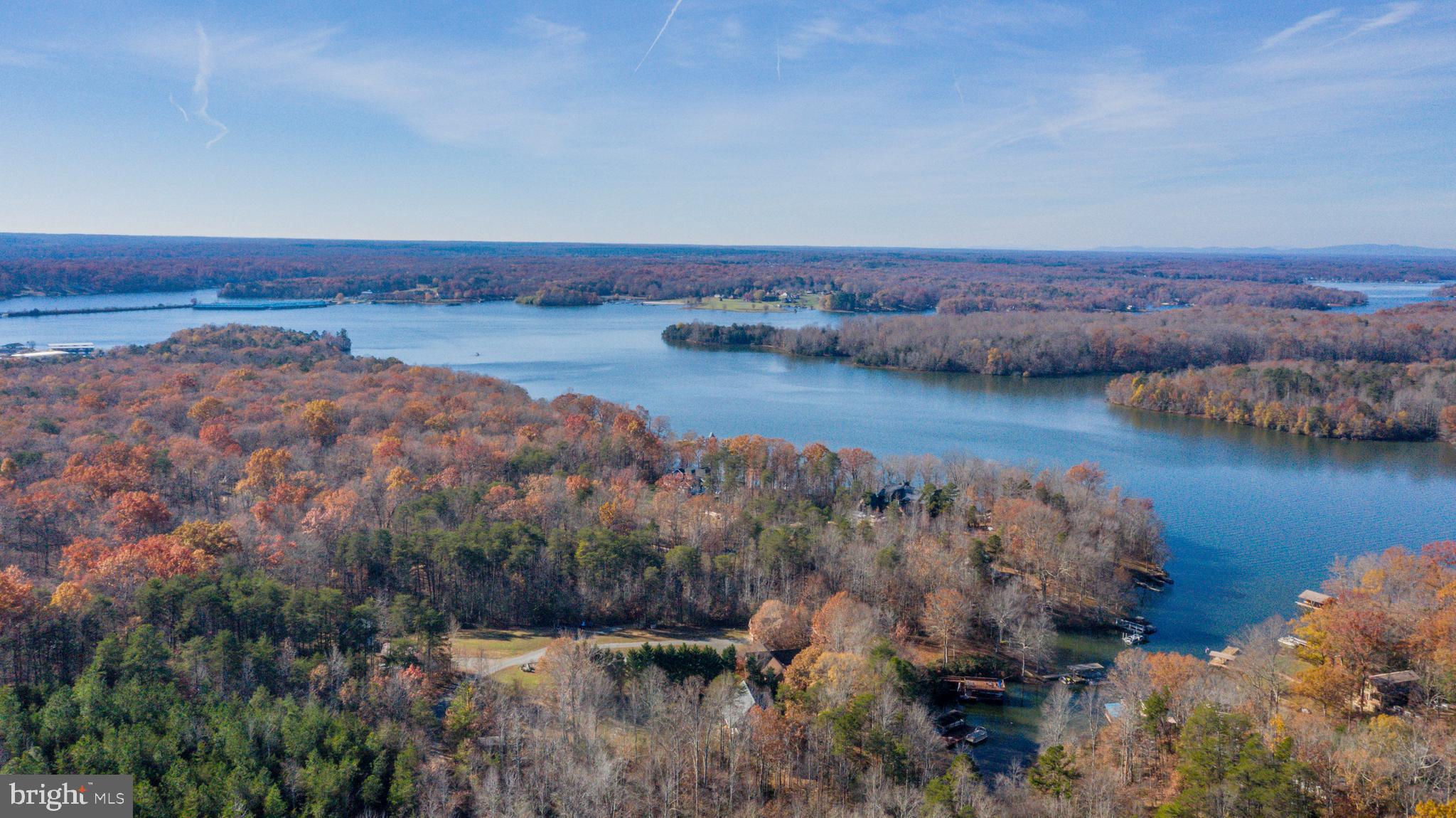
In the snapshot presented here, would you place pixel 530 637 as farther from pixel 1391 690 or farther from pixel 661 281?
pixel 661 281

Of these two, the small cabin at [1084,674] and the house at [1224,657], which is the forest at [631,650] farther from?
the small cabin at [1084,674]

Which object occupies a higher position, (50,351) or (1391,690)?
(50,351)

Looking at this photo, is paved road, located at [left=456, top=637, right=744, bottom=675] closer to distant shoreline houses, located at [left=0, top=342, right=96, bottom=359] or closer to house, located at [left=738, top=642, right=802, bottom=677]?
house, located at [left=738, top=642, right=802, bottom=677]

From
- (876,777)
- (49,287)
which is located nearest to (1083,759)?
(876,777)

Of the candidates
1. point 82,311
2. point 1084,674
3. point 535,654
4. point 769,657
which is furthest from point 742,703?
point 82,311

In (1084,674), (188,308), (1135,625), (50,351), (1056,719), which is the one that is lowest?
(1084,674)

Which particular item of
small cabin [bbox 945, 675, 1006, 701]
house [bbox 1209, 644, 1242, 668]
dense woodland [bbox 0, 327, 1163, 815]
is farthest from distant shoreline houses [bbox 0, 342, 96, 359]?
house [bbox 1209, 644, 1242, 668]
